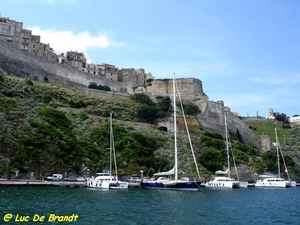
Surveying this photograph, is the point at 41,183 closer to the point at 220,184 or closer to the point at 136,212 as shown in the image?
the point at 136,212

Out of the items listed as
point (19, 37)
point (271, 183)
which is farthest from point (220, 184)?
point (19, 37)

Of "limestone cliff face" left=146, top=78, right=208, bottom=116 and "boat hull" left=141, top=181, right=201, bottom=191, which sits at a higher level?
→ "limestone cliff face" left=146, top=78, right=208, bottom=116

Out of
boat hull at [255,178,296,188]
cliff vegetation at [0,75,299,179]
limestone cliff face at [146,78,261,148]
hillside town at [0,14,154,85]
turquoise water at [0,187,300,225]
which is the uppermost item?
hillside town at [0,14,154,85]

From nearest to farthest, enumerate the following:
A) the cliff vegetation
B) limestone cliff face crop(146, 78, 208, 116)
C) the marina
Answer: the marina → the cliff vegetation → limestone cliff face crop(146, 78, 208, 116)

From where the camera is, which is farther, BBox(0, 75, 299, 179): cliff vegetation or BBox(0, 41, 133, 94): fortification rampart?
BBox(0, 41, 133, 94): fortification rampart

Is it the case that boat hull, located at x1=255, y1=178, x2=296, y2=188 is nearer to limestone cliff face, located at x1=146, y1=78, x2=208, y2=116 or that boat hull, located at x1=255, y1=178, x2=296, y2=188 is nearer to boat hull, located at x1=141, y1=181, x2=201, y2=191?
boat hull, located at x1=141, y1=181, x2=201, y2=191

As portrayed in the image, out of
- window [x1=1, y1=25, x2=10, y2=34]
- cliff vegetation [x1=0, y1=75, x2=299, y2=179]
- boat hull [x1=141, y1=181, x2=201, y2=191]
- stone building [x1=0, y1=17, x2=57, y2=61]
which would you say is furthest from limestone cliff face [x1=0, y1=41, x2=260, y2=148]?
boat hull [x1=141, y1=181, x2=201, y2=191]

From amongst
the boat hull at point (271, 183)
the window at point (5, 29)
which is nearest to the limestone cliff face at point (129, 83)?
the window at point (5, 29)

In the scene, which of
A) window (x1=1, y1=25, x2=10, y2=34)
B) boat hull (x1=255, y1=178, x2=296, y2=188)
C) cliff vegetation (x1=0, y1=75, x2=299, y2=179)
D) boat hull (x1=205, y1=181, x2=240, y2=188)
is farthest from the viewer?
window (x1=1, y1=25, x2=10, y2=34)

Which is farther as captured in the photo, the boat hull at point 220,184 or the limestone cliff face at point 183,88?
the limestone cliff face at point 183,88

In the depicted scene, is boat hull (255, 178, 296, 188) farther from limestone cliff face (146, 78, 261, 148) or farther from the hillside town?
the hillside town

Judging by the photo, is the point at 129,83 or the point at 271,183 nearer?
the point at 271,183

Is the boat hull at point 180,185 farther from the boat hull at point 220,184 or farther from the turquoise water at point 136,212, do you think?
the boat hull at point 220,184

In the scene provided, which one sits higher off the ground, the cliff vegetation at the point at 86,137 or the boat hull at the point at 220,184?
the cliff vegetation at the point at 86,137
